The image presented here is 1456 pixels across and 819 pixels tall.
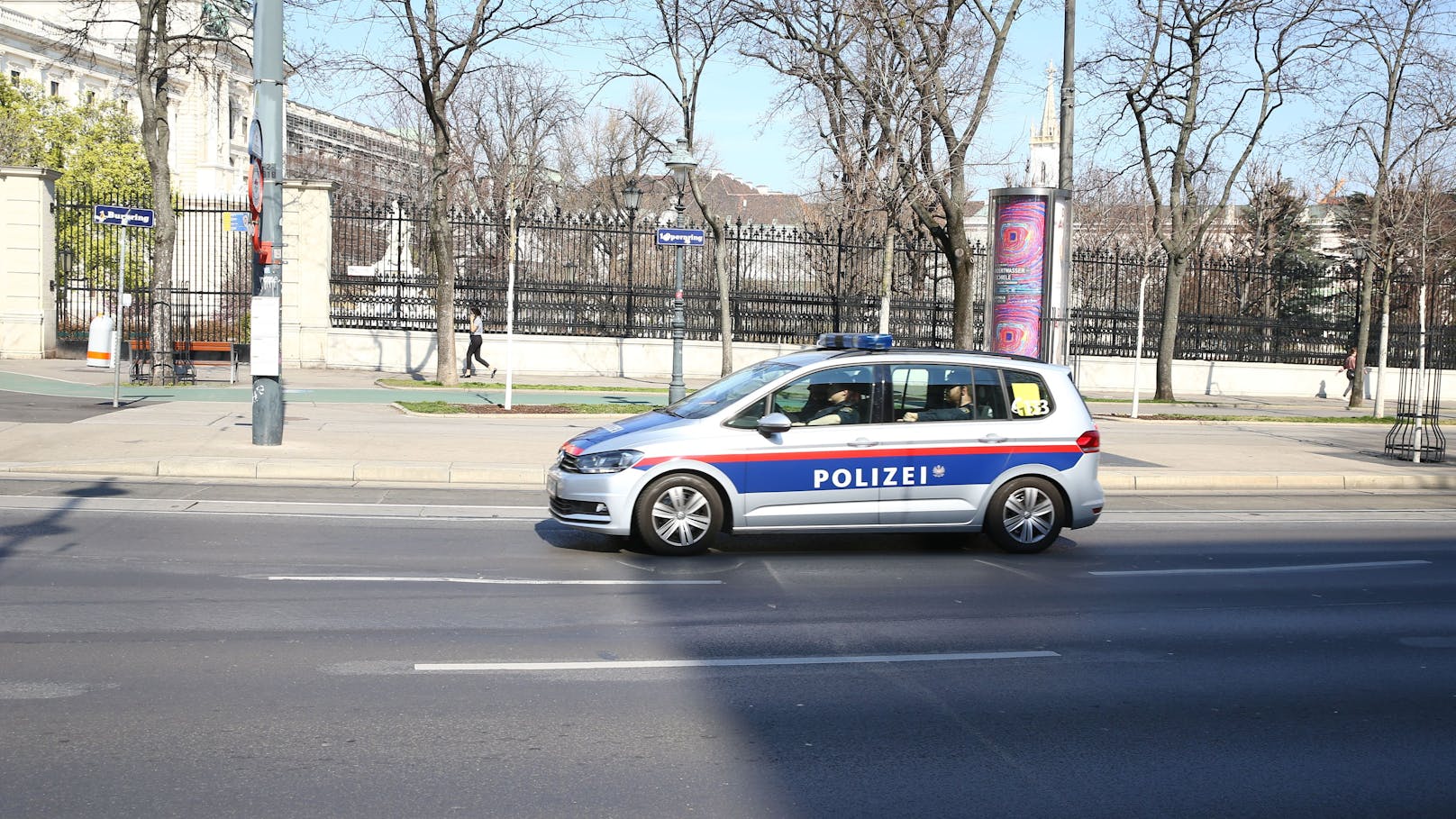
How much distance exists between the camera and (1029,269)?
716 inches

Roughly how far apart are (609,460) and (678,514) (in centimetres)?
69

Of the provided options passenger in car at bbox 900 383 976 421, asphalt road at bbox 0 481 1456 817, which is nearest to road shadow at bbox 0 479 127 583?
asphalt road at bbox 0 481 1456 817

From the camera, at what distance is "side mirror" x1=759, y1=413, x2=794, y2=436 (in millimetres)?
9969

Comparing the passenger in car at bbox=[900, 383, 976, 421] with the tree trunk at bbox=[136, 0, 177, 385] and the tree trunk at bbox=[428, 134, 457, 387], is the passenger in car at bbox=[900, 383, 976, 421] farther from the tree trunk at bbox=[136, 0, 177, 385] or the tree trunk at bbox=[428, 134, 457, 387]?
the tree trunk at bbox=[136, 0, 177, 385]

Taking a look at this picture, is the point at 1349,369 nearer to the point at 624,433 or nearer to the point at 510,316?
the point at 510,316

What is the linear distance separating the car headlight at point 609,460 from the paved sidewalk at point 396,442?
4717 mm

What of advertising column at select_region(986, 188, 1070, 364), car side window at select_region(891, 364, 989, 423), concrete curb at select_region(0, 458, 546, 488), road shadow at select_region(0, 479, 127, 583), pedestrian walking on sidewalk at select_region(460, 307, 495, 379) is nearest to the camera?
road shadow at select_region(0, 479, 127, 583)

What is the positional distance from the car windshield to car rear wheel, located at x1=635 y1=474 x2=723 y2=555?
2.02 ft

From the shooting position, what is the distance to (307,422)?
18438 mm

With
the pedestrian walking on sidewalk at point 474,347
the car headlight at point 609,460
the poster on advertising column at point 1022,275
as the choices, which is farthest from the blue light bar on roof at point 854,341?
the pedestrian walking on sidewalk at point 474,347

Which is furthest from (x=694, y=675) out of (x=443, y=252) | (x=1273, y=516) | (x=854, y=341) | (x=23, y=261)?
(x=23, y=261)

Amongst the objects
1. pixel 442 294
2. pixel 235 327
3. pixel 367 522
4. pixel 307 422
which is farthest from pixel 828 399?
pixel 235 327

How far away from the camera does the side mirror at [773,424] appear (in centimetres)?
997

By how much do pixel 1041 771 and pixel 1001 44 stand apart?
21.8m
